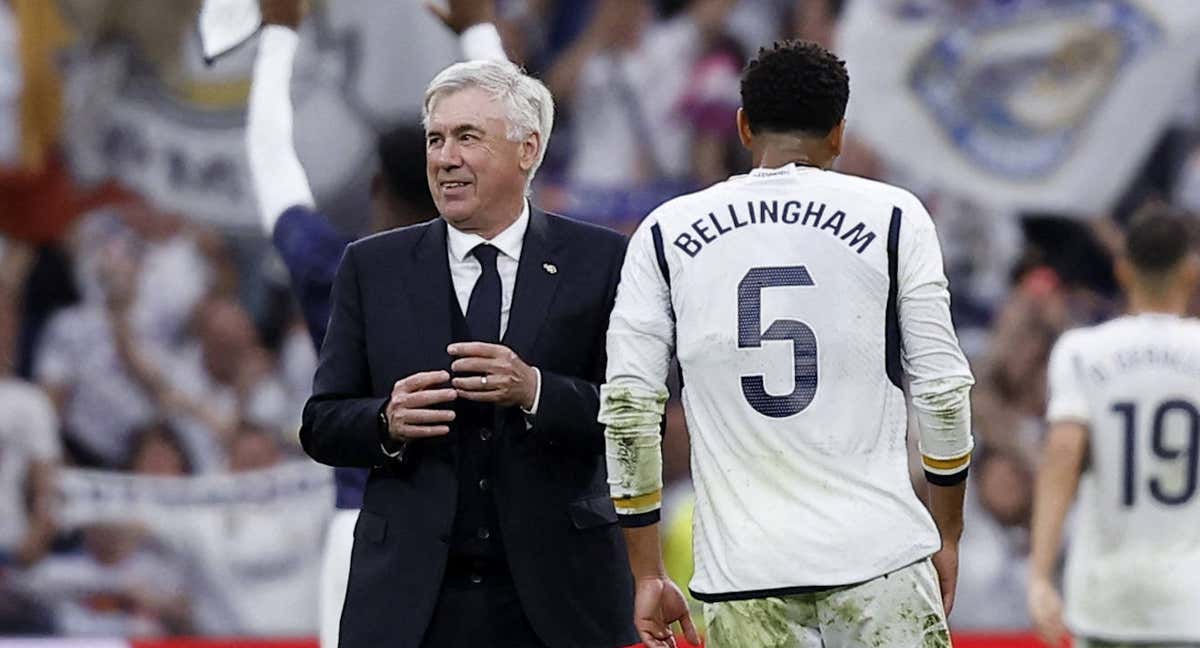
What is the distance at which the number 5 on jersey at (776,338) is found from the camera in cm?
400

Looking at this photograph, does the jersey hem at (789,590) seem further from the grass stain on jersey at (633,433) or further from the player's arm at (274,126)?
the player's arm at (274,126)

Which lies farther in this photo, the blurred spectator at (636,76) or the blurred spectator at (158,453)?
the blurred spectator at (158,453)

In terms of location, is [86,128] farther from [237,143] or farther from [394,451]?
[394,451]

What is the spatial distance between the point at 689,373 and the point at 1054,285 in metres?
6.43

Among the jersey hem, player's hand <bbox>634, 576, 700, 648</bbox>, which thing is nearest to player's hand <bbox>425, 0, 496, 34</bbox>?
player's hand <bbox>634, 576, 700, 648</bbox>

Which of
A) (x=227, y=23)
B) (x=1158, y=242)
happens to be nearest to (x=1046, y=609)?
(x=1158, y=242)

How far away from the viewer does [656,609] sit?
13.6 ft

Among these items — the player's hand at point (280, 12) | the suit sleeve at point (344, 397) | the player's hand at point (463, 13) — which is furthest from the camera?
the player's hand at point (280, 12)

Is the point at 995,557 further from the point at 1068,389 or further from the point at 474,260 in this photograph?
the point at 474,260

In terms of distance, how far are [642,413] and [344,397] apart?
650mm

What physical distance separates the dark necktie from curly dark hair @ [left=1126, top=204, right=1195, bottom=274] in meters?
2.59

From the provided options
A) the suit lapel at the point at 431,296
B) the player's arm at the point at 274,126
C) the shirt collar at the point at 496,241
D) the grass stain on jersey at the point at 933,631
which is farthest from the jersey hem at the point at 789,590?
the player's arm at the point at 274,126

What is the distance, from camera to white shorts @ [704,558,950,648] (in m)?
3.98

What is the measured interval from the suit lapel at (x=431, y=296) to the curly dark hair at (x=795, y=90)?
73 centimetres
